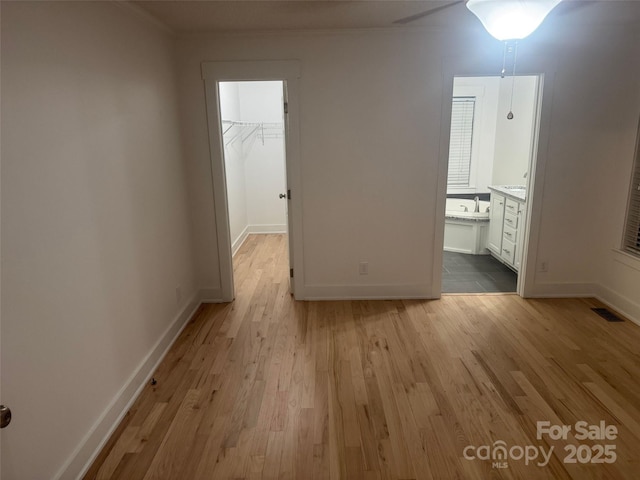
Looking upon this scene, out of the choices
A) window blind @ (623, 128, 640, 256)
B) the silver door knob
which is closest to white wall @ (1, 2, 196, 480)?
the silver door knob

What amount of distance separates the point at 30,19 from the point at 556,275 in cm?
426

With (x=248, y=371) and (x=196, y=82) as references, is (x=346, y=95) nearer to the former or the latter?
(x=196, y=82)

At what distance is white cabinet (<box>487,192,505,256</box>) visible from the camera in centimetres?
499

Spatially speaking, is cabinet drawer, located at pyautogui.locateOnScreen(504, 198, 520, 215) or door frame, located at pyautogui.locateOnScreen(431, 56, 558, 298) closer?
door frame, located at pyautogui.locateOnScreen(431, 56, 558, 298)

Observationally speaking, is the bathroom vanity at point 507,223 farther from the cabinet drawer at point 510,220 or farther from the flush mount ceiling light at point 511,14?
the flush mount ceiling light at point 511,14

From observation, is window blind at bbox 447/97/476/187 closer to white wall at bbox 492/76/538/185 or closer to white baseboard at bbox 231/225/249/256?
white wall at bbox 492/76/538/185

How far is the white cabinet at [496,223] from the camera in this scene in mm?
4988

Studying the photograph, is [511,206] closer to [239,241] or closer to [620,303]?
[620,303]

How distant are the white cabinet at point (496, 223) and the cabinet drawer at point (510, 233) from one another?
13cm

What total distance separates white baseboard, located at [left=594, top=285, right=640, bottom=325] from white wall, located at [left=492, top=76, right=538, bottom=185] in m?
2.09

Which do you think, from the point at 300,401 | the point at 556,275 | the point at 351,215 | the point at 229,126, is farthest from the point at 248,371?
the point at 229,126

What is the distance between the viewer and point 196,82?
3465 millimetres

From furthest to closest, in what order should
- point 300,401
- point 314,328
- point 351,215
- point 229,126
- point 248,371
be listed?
point 229,126 → point 351,215 → point 314,328 → point 248,371 → point 300,401

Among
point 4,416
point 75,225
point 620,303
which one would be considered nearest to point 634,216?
point 620,303
